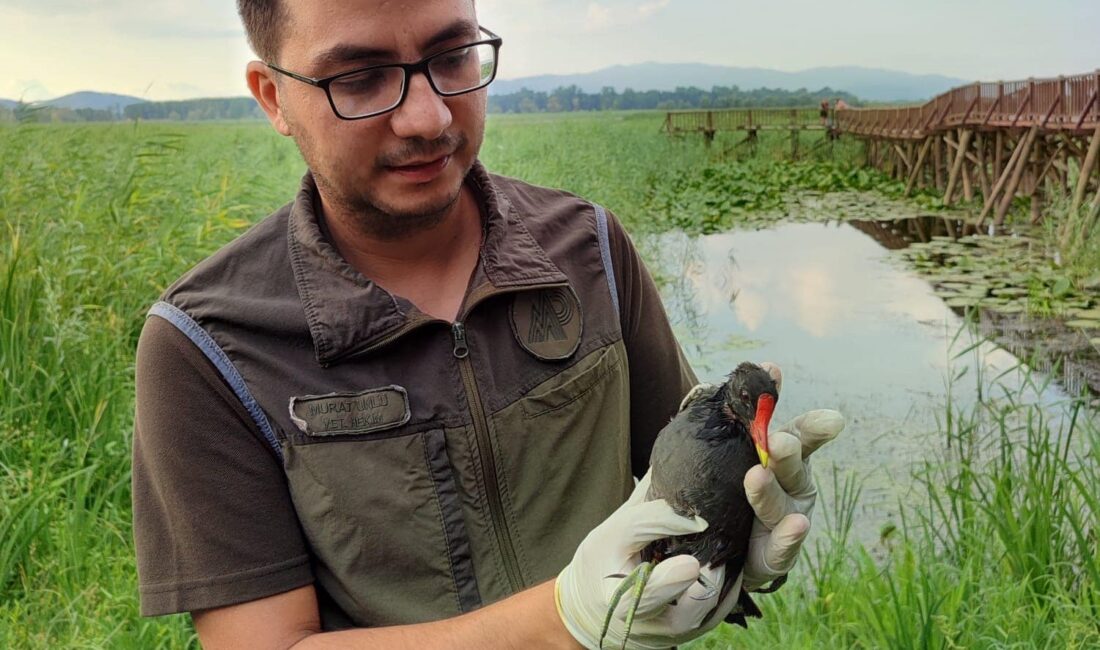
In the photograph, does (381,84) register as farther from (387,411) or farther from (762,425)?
(762,425)

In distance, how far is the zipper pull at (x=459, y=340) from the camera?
1.71 m

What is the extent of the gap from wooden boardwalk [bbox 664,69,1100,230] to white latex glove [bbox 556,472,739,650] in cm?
972

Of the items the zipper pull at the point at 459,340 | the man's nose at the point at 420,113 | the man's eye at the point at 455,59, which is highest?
the man's eye at the point at 455,59

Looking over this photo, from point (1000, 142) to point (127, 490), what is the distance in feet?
48.2

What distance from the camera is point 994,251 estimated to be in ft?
38.1

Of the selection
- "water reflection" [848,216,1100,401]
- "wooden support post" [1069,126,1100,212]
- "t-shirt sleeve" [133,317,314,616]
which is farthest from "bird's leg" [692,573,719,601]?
"wooden support post" [1069,126,1100,212]

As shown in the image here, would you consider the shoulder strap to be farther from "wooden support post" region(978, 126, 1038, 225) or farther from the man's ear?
"wooden support post" region(978, 126, 1038, 225)

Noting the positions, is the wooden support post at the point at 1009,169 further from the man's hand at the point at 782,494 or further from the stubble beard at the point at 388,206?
the stubble beard at the point at 388,206

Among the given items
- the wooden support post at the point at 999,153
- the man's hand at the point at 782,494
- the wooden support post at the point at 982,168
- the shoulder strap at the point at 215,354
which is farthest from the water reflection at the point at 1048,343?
the wooden support post at the point at 982,168

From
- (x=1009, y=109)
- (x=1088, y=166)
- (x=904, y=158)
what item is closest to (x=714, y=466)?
(x=1088, y=166)

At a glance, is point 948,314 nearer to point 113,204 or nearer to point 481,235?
point 113,204

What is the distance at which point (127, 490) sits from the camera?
3.62 m

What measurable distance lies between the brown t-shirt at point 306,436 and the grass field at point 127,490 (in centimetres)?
125

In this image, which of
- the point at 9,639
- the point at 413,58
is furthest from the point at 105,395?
the point at 413,58
